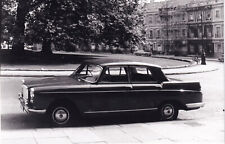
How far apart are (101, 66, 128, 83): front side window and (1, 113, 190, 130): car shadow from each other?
71cm

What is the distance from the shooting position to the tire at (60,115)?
6.85 m

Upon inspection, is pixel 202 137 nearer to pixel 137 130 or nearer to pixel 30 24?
pixel 137 130

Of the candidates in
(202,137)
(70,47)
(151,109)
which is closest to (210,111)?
(151,109)

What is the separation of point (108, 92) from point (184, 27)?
2235 mm

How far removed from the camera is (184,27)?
7.90 m

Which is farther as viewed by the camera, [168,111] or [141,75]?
[168,111]

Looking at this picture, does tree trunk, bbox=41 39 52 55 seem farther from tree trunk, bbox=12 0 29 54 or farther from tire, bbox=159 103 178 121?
tire, bbox=159 103 178 121

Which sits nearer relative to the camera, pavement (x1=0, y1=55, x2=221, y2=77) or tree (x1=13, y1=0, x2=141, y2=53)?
tree (x1=13, y1=0, x2=141, y2=53)

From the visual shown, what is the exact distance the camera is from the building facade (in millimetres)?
7598

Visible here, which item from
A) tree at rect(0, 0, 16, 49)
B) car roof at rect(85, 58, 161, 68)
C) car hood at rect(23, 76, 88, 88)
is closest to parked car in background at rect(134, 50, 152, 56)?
car roof at rect(85, 58, 161, 68)

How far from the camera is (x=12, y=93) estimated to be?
33.3 feet

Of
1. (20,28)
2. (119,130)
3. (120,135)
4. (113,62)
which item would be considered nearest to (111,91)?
(113,62)

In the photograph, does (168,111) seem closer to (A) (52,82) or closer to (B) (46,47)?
(A) (52,82)

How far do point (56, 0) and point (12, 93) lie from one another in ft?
12.6
